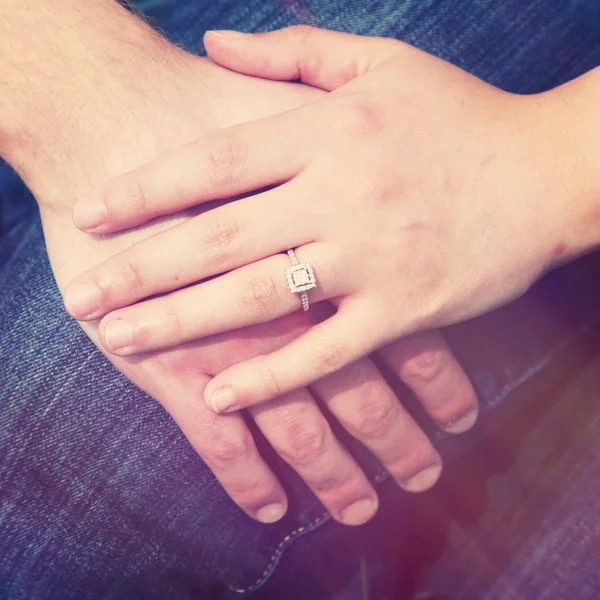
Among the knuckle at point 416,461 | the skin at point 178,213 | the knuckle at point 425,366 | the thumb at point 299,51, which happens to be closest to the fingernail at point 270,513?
the skin at point 178,213

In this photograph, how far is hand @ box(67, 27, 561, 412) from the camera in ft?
2.92

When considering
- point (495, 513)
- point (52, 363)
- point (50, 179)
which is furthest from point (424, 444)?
point (50, 179)

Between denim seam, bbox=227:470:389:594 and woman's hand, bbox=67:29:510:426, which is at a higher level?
woman's hand, bbox=67:29:510:426

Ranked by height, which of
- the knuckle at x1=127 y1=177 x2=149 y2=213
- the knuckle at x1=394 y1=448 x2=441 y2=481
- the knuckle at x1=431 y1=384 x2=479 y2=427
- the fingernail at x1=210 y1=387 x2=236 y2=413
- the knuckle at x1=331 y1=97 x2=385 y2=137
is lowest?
the knuckle at x1=394 y1=448 x2=441 y2=481

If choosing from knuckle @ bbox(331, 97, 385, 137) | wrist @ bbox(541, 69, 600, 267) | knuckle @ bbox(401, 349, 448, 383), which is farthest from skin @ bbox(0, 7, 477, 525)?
wrist @ bbox(541, 69, 600, 267)

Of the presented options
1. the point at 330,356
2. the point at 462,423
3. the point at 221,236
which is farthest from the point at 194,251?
the point at 462,423

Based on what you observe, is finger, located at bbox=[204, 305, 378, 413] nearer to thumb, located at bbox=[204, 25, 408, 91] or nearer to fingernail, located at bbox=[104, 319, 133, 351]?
fingernail, located at bbox=[104, 319, 133, 351]

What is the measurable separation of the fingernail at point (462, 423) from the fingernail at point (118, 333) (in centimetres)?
59

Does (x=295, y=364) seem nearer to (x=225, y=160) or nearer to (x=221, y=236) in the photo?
(x=221, y=236)

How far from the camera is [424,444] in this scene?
1059 mm

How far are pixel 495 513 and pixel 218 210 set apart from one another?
0.80 m

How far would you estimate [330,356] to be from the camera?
0.92 m

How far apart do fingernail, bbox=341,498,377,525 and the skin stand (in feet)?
0.05

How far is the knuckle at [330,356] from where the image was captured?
36.1 inches
